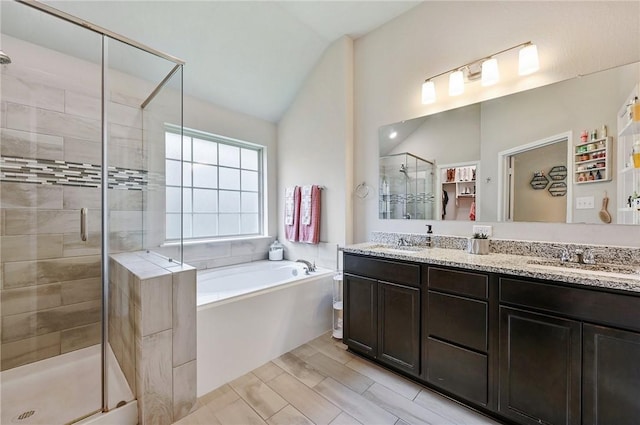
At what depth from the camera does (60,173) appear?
196 centimetres

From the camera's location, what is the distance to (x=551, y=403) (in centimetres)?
128

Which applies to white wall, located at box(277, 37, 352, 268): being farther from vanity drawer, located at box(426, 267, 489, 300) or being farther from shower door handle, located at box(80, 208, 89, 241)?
shower door handle, located at box(80, 208, 89, 241)

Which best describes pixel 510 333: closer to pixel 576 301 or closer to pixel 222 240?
pixel 576 301

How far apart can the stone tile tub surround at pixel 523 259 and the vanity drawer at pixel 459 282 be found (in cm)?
5

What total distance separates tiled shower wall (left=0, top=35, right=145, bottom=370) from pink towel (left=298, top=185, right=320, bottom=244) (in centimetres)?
160

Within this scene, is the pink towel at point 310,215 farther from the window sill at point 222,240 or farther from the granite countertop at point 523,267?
the granite countertop at point 523,267

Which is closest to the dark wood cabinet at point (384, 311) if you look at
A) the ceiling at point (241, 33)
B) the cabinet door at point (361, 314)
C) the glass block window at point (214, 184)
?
the cabinet door at point (361, 314)

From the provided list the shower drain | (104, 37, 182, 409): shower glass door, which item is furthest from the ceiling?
the shower drain

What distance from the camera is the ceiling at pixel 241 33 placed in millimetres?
2045

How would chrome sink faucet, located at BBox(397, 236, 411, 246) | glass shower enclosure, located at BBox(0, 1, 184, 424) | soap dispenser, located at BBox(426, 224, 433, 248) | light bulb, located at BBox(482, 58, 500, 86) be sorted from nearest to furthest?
glass shower enclosure, located at BBox(0, 1, 184, 424) → light bulb, located at BBox(482, 58, 500, 86) → soap dispenser, located at BBox(426, 224, 433, 248) → chrome sink faucet, located at BBox(397, 236, 411, 246)

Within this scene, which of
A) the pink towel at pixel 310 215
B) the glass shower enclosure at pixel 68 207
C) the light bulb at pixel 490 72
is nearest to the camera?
the glass shower enclosure at pixel 68 207

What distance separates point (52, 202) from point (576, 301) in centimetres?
330

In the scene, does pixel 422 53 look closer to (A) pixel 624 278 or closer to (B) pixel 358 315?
(A) pixel 624 278

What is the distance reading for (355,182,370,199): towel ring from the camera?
272 cm
